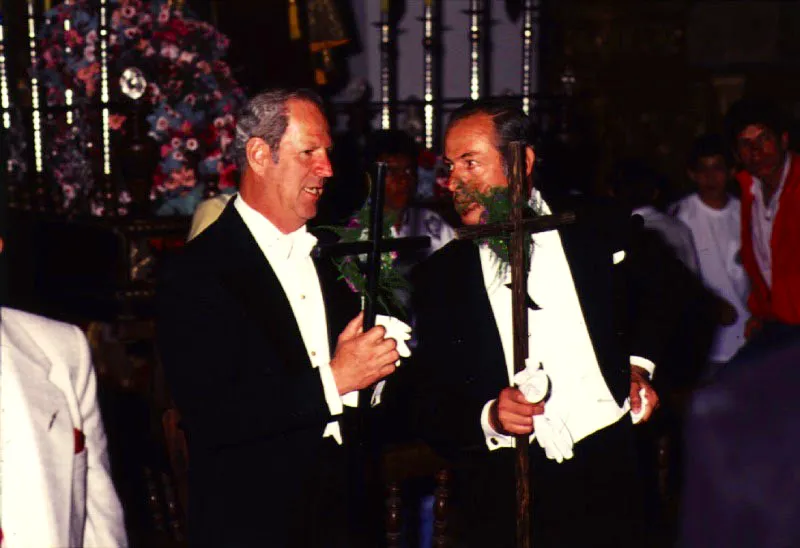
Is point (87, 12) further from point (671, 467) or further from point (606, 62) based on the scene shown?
point (606, 62)

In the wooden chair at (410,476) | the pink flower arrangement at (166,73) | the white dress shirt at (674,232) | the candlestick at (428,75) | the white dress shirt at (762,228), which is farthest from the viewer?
the candlestick at (428,75)

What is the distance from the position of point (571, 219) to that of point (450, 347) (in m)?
0.52

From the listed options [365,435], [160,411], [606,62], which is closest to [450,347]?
[365,435]

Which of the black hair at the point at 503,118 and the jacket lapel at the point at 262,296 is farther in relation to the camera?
the black hair at the point at 503,118

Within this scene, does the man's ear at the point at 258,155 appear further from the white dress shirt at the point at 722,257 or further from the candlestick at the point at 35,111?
the candlestick at the point at 35,111

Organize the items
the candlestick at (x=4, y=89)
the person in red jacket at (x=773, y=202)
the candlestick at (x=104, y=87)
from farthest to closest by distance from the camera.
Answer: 1. the candlestick at (x=4, y=89)
2. the candlestick at (x=104, y=87)
3. the person in red jacket at (x=773, y=202)

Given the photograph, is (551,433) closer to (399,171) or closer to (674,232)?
(399,171)

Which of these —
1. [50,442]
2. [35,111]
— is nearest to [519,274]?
[50,442]

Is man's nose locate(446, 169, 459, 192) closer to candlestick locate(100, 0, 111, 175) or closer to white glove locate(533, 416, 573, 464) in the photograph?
white glove locate(533, 416, 573, 464)

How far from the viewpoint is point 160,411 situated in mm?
4887

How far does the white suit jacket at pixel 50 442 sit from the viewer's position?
2.81m

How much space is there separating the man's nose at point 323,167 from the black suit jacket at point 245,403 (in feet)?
0.83

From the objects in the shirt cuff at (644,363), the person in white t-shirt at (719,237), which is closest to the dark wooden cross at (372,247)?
the shirt cuff at (644,363)

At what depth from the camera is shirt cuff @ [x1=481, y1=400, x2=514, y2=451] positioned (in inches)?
134
